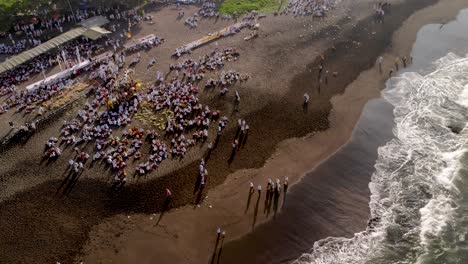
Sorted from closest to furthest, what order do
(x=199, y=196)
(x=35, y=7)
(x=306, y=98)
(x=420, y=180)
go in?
1. (x=199, y=196)
2. (x=420, y=180)
3. (x=306, y=98)
4. (x=35, y=7)

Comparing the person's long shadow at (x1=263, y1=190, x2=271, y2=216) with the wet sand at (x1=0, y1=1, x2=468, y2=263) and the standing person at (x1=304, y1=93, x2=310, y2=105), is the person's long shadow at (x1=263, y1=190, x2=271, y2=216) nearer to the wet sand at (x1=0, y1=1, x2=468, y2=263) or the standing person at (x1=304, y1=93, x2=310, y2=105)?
the wet sand at (x1=0, y1=1, x2=468, y2=263)

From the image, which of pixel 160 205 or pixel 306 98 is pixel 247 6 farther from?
A: pixel 160 205

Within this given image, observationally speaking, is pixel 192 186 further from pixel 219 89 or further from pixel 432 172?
pixel 432 172

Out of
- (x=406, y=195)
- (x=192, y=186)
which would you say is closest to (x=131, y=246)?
(x=192, y=186)

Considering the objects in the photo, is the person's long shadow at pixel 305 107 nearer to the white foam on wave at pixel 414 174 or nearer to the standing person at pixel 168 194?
the white foam on wave at pixel 414 174

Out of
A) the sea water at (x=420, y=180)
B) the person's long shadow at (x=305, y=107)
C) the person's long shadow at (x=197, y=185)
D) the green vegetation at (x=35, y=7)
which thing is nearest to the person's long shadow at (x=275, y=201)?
the sea water at (x=420, y=180)

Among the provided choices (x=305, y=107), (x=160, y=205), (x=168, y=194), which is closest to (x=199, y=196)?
(x=168, y=194)
